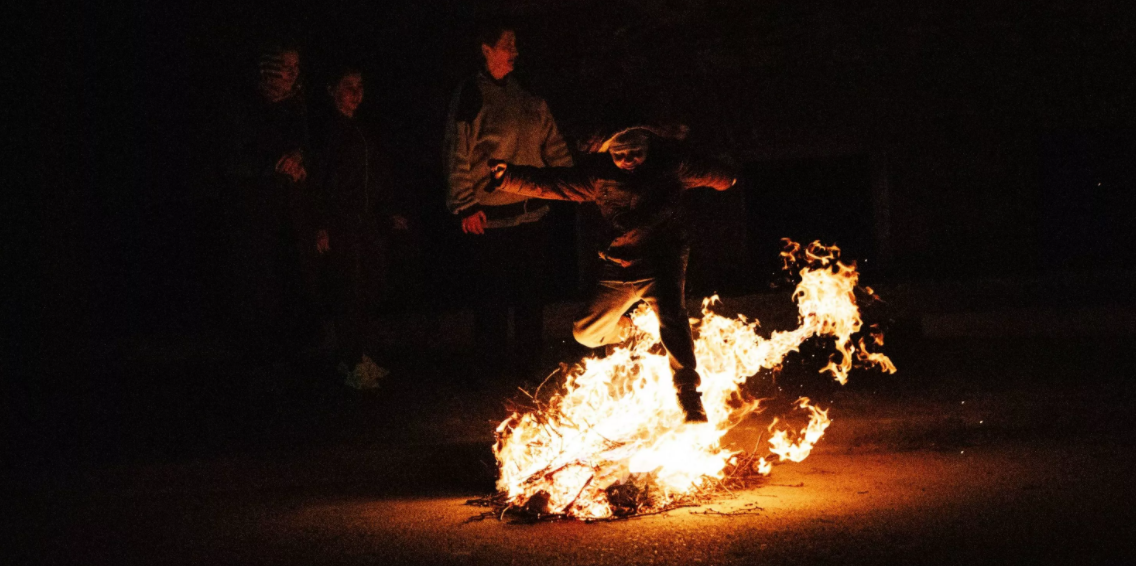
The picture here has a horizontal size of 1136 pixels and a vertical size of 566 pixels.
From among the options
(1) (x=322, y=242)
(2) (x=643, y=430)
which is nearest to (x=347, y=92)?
(1) (x=322, y=242)

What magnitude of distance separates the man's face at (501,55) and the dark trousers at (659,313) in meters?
1.71

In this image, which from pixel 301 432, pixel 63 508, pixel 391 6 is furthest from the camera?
pixel 391 6

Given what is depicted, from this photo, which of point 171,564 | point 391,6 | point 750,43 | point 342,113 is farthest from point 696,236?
point 171,564

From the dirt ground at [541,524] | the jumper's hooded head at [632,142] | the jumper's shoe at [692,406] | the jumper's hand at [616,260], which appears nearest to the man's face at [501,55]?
the jumper's hooded head at [632,142]

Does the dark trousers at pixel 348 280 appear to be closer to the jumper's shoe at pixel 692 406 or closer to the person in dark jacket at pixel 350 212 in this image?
the person in dark jacket at pixel 350 212

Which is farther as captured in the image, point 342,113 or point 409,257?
point 409,257

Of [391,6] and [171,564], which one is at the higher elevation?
[391,6]

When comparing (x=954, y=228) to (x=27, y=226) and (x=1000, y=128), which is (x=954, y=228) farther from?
(x=27, y=226)

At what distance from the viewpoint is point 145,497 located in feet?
20.7

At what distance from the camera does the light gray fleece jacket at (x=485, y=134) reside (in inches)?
284

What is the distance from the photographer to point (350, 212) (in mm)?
7684

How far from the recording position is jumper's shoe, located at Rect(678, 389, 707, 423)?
589 cm

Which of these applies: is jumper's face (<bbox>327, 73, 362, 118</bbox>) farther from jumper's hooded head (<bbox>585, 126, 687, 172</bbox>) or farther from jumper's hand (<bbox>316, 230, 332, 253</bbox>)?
jumper's hooded head (<bbox>585, 126, 687, 172</bbox>)

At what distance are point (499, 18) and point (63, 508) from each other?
251 inches
